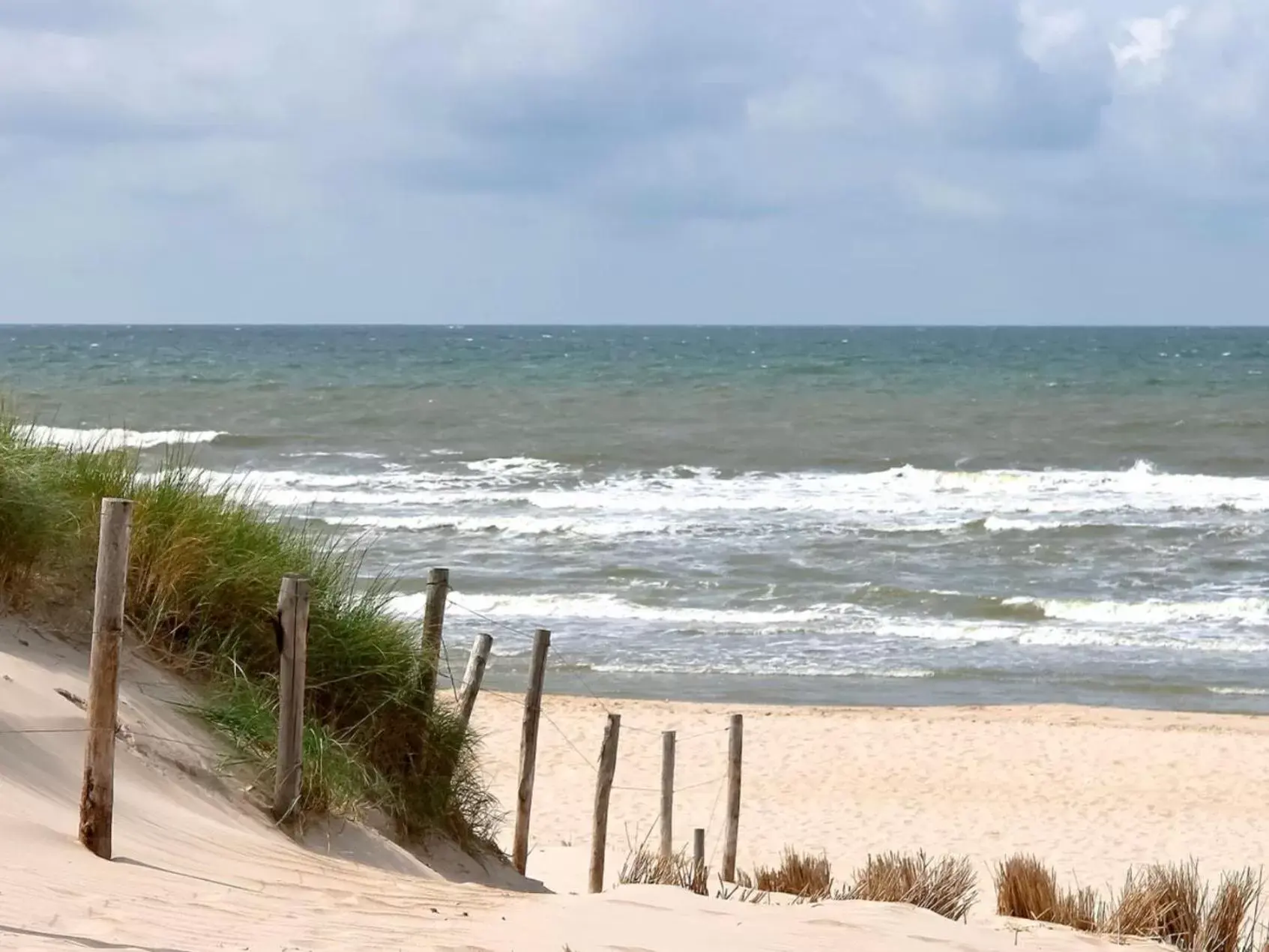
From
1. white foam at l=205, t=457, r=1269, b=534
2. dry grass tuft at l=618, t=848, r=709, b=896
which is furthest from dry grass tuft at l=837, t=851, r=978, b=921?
white foam at l=205, t=457, r=1269, b=534

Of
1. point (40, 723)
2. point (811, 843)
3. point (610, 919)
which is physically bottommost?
point (811, 843)

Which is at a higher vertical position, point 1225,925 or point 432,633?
point 432,633

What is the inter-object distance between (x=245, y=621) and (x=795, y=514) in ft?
65.1

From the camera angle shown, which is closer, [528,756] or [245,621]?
[245,621]

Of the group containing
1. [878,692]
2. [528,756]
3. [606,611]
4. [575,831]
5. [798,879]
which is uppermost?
[528,756]

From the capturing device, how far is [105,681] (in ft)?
18.1

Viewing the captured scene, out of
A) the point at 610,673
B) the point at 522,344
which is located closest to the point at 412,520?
the point at 610,673

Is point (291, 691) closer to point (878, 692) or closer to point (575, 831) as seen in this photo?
point (575, 831)

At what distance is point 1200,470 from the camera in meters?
32.4

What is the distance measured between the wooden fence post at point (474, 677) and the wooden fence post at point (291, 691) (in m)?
1.92

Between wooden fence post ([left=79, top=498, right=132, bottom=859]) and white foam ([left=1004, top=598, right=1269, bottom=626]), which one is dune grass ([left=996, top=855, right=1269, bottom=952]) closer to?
wooden fence post ([left=79, top=498, right=132, bottom=859])

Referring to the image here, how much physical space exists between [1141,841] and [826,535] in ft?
43.4

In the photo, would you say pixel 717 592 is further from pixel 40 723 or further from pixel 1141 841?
pixel 40 723

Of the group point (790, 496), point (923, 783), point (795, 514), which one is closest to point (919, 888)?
point (923, 783)
